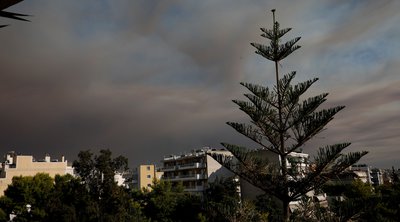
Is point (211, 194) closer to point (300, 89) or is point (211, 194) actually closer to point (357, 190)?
point (357, 190)

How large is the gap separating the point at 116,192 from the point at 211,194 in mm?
7564

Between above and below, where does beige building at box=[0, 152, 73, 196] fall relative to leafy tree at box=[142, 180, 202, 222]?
above

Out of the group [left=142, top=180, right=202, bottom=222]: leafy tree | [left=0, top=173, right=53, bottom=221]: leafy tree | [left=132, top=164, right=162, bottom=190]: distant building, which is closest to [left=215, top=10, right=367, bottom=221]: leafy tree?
[left=142, top=180, right=202, bottom=222]: leafy tree

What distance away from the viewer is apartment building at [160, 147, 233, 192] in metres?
42.3

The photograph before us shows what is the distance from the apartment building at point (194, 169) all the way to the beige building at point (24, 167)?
14237 millimetres

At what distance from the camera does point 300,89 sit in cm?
698

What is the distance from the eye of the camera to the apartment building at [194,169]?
139 feet

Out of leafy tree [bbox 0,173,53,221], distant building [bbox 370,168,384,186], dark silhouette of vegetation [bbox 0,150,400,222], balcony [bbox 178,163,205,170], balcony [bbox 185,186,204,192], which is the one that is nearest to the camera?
dark silhouette of vegetation [bbox 0,150,400,222]

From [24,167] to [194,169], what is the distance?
21249mm

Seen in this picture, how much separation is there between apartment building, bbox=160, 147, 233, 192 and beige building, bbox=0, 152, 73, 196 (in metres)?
14.2

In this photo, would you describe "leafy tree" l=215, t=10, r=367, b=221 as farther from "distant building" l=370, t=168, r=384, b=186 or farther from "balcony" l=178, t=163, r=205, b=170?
"distant building" l=370, t=168, r=384, b=186

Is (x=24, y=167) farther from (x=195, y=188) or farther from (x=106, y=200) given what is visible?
(x=106, y=200)

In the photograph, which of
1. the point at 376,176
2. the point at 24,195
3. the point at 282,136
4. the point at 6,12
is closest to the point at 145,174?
the point at 24,195

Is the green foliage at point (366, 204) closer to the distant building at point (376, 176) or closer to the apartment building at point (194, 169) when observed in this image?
the apartment building at point (194, 169)
